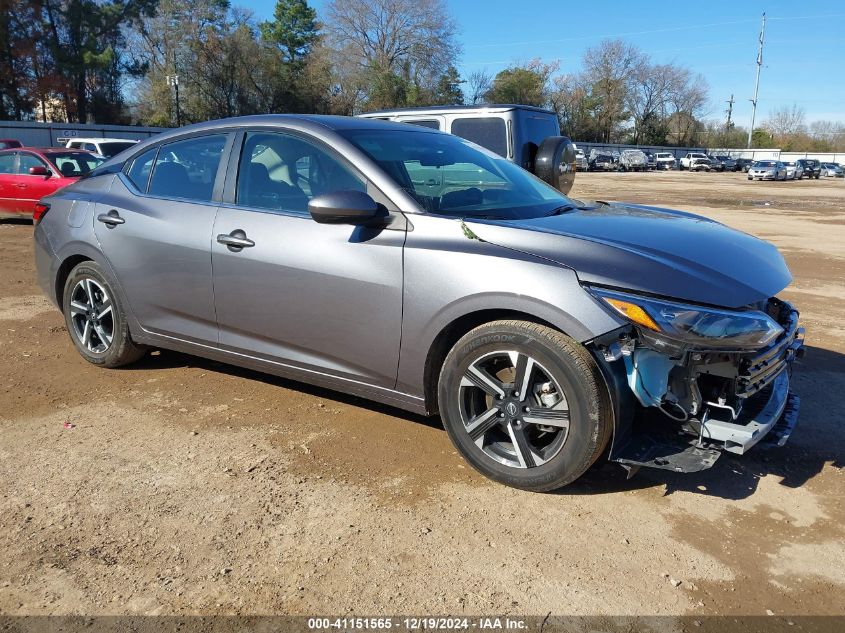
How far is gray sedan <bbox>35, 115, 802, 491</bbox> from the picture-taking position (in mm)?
2947

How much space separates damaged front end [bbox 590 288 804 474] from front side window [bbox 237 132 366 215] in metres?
1.58

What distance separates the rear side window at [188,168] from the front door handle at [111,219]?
26cm

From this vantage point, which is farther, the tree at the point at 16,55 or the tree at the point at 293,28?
the tree at the point at 293,28

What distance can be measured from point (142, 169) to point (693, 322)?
3.61m

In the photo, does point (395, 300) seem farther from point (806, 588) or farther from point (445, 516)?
point (806, 588)

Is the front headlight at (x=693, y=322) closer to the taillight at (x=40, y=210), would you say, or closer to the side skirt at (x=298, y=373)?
the side skirt at (x=298, y=373)

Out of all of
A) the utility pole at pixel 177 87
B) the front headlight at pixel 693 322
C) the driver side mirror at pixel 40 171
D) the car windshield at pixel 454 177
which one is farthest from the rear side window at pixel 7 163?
the utility pole at pixel 177 87

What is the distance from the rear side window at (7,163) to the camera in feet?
42.0

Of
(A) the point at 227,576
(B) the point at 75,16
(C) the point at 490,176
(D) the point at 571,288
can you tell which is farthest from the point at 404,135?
(B) the point at 75,16

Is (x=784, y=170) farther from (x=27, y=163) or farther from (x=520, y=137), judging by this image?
(x=27, y=163)

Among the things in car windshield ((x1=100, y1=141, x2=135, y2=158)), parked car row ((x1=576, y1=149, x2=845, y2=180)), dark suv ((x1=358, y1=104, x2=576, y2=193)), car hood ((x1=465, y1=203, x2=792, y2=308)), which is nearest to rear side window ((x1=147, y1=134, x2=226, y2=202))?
car hood ((x1=465, y1=203, x2=792, y2=308))

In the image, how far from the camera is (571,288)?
2.98 meters

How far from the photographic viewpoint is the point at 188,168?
14.4 feet

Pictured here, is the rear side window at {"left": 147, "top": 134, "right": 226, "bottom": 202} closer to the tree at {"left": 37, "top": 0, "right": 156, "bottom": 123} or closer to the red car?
the red car
